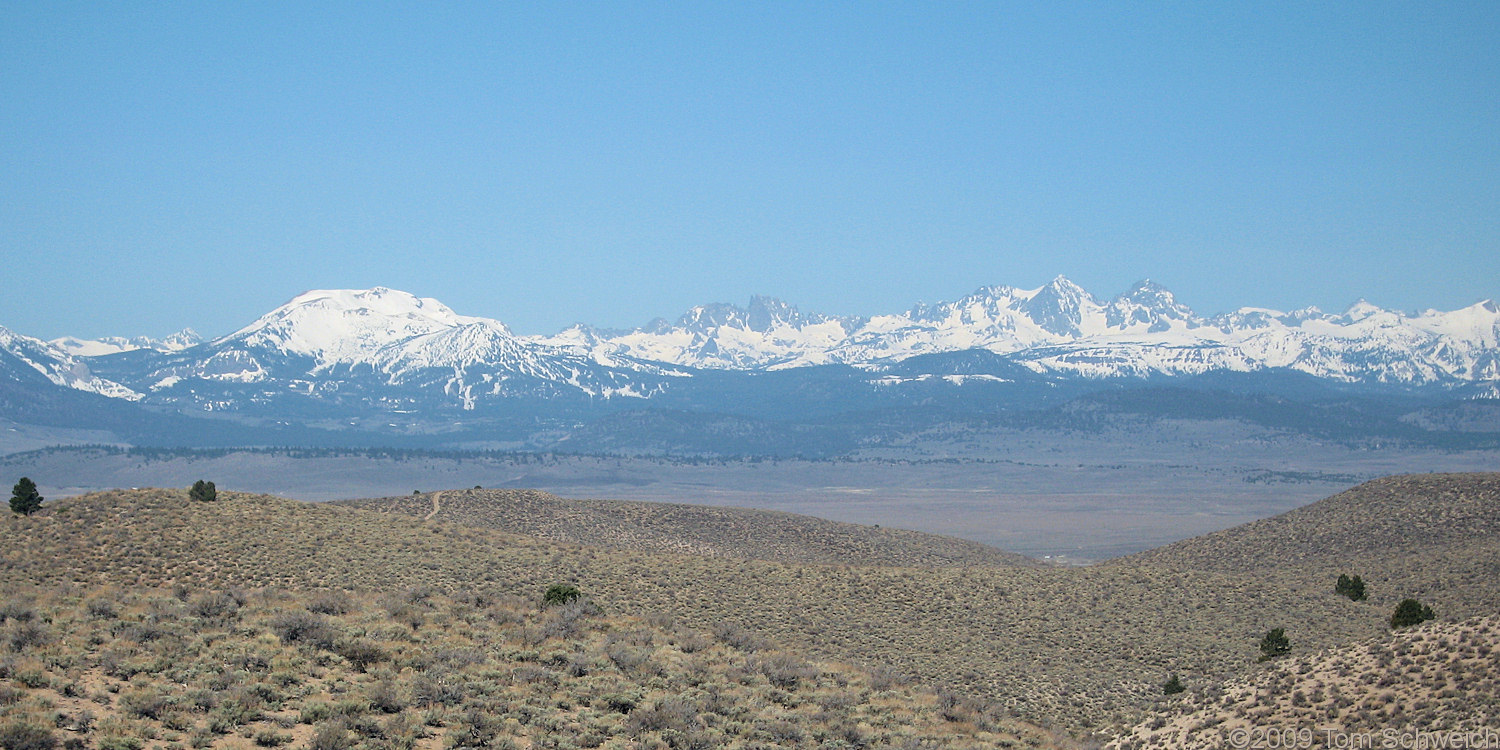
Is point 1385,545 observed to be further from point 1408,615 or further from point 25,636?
point 25,636

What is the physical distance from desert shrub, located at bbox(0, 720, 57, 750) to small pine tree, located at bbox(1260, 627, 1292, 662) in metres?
36.9

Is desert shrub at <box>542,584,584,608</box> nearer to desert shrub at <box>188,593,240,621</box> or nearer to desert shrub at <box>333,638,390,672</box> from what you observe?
desert shrub at <box>188,593,240,621</box>

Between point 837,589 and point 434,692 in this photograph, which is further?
point 837,589

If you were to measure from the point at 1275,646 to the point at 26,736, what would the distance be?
38755 millimetres

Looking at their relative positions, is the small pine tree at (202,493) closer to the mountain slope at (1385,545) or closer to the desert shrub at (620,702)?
the desert shrub at (620,702)

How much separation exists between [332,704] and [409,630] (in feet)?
19.4

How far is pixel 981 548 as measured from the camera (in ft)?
334

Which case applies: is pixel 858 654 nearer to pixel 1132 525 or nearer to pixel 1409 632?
pixel 1409 632

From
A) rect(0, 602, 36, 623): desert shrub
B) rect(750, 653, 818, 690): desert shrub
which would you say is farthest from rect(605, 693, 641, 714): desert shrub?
rect(0, 602, 36, 623): desert shrub

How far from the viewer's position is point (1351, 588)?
55.2 meters

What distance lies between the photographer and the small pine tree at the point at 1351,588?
179 ft

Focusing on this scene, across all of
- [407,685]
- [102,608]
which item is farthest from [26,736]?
[102,608]

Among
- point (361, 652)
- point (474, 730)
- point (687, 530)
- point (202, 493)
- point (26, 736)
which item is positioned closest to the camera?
point (26, 736)

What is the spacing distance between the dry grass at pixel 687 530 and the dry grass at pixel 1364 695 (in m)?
48.3
